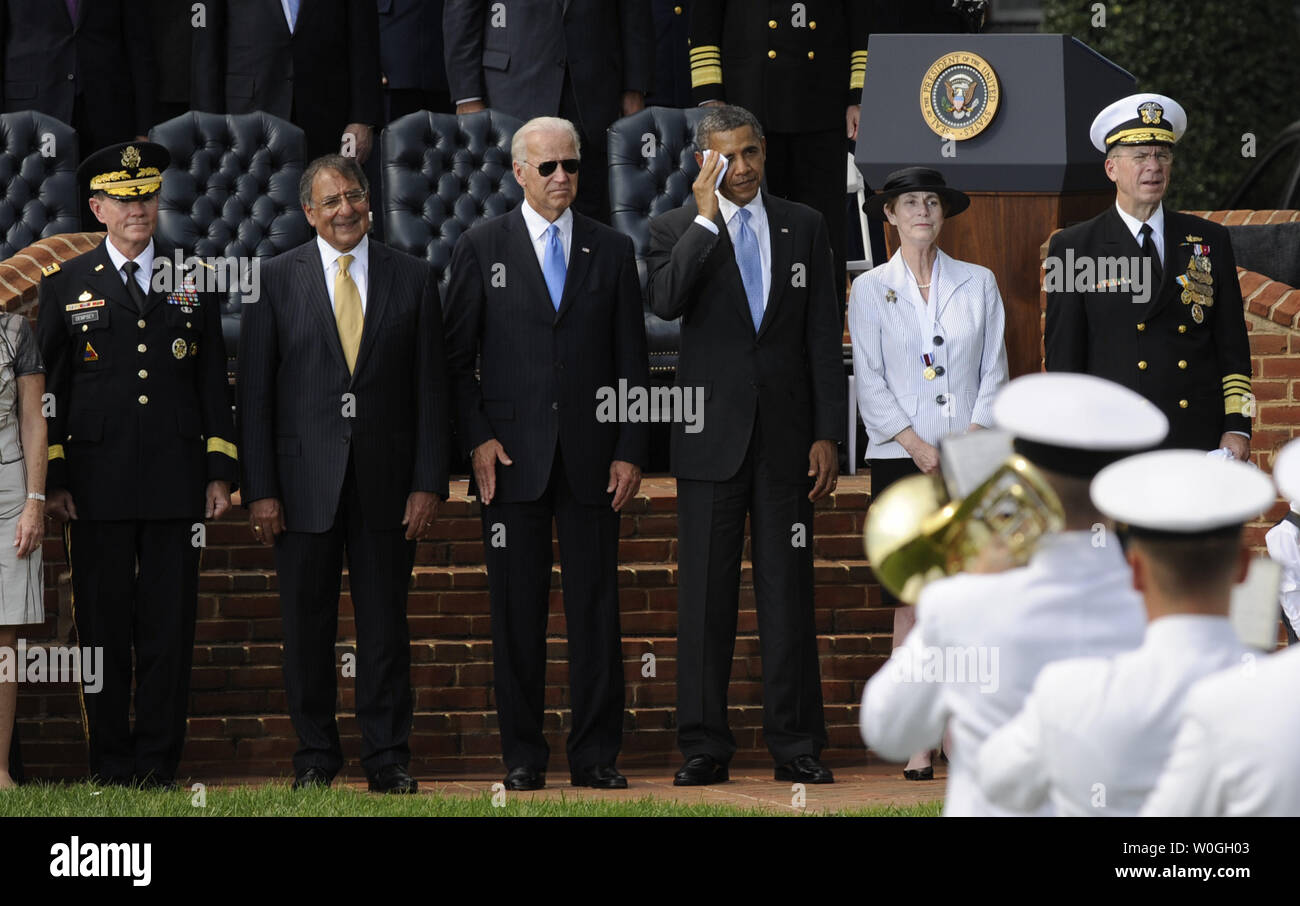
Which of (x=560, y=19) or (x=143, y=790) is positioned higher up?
(x=560, y=19)

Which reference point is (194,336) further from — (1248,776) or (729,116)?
(1248,776)

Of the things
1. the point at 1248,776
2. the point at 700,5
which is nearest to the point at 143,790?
the point at 700,5

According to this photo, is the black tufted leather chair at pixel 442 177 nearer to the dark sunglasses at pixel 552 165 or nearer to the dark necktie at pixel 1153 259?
the dark sunglasses at pixel 552 165

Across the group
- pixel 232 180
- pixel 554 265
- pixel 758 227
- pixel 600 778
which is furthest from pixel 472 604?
pixel 232 180

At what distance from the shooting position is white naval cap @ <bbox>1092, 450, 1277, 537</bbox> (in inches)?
98.3

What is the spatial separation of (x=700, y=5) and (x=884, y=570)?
5780mm

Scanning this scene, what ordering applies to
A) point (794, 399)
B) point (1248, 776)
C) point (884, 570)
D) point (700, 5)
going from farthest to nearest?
point (700, 5)
point (794, 399)
point (884, 570)
point (1248, 776)

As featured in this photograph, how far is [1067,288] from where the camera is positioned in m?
6.62

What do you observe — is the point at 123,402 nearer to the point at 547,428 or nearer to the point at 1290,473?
the point at 547,428

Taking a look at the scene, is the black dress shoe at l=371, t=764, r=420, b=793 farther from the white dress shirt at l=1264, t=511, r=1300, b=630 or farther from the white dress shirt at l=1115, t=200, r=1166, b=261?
the white dress shirt at l=1115, t=200, r=1166, b=261

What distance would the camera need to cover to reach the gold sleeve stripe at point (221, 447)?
673cm

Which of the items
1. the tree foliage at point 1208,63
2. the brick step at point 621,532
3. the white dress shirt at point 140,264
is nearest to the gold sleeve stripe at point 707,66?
the brick step at point 621,532

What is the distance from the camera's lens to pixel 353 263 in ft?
22.1

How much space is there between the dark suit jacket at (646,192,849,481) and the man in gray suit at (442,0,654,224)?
5.71 ft
